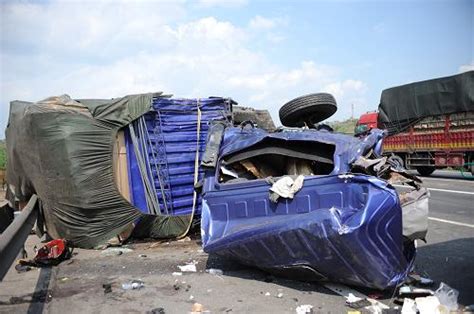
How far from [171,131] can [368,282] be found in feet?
13.4

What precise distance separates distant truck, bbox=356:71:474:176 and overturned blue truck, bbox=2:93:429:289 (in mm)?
8766

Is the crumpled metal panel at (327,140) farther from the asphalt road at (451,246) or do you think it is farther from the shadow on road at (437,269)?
the asphalt road at (451,246)

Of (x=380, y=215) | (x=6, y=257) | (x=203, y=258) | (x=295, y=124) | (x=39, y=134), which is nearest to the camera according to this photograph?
(x=6, y=257)

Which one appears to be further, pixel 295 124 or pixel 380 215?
pixel 295 124

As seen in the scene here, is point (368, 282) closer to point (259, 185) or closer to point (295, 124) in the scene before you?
point (259, 185)

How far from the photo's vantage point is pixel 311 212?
4.04 metres

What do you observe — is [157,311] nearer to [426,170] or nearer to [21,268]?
[21,268]

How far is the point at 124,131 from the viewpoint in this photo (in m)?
6.71

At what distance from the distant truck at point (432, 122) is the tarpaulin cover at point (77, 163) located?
957 centimetres

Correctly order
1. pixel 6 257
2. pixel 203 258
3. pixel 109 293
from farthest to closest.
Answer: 1. pixel 203 258
2. pixel 109 293
3. pixel 6 257

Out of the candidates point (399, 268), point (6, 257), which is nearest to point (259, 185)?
point (399, 268)

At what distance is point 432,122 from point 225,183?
43.8 feet

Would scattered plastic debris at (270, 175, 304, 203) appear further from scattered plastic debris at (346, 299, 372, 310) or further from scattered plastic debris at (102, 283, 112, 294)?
scattered plastic debris at (102, 283, 112, 294)

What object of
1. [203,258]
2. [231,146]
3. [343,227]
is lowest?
[203,258]
